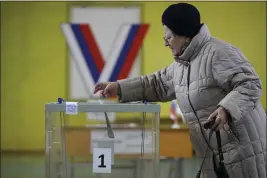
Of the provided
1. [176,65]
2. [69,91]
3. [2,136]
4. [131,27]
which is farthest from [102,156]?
[2,136]

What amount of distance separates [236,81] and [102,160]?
48cm

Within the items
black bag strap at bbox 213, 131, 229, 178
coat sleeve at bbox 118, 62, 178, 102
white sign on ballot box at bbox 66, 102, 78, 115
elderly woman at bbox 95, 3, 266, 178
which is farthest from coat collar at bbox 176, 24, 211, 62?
white sign on ballot box at bbox 66, 102, 78, 115

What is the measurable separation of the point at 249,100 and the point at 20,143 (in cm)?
601

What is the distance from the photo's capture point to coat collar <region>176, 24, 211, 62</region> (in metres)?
1.49

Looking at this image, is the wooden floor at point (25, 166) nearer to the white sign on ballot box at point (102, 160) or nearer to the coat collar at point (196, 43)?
the coat collar at point (196, 43)

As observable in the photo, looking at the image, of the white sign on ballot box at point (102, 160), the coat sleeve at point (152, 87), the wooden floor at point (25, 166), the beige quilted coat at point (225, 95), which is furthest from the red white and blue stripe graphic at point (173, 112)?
the white sign on ballot box at point (102, 160)

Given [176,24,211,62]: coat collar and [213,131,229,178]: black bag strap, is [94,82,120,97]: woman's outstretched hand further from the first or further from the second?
[213,131,229,178]: black bag strap

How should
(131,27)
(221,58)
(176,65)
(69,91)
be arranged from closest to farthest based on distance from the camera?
(221,58), (176,65), (131,27), (69,91)

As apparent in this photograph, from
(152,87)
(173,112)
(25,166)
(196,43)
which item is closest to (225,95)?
(196,43)

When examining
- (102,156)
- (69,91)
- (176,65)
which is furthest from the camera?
(69,91)

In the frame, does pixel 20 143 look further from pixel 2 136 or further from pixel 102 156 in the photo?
pixel 102 156

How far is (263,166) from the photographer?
1517mm

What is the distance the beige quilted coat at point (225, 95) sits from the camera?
4.59ft

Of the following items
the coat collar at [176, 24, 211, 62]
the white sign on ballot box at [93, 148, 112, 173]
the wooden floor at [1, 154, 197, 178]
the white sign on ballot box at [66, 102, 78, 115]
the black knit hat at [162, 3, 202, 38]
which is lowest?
the wooden floor at [1, 154, 197, 178]
